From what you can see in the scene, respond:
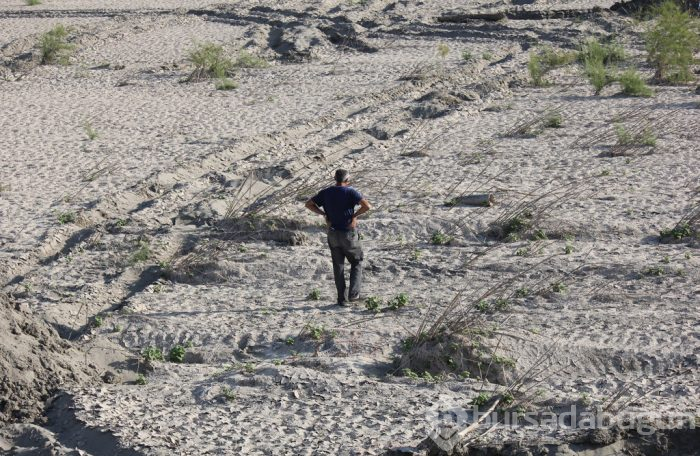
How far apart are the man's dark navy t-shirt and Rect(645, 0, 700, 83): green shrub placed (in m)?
12.1

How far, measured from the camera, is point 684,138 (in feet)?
49.9

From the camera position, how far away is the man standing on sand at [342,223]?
9.44 metres

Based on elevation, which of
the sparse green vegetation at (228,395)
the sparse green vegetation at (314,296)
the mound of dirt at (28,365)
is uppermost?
the mound of dirt at (28,365)

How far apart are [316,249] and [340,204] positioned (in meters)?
1.76

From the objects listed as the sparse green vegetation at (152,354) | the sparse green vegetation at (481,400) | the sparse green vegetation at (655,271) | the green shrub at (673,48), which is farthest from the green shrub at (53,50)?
the sparse green vegetation at (481,400)

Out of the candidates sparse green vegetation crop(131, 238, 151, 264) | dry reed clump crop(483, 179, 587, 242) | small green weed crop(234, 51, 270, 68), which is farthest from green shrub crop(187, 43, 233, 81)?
dry reed clump crop(483, 179, 587, 242)

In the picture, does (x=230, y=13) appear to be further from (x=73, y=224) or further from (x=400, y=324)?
(x=400, y=324)

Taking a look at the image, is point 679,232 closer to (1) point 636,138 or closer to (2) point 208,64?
(1) point 636,138

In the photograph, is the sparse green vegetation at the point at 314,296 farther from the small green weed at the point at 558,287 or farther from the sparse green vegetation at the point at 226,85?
the sparse green vegetation at the point at 226,85

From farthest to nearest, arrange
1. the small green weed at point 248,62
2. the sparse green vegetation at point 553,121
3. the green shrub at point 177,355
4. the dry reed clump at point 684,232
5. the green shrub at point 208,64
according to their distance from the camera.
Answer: the small green weed at point 248,62 < the green shrub at point 208,64 < the sparse green vegetation at point 553,121 < the dry reed clump at point 684,232 < the green shrub at point 177,355

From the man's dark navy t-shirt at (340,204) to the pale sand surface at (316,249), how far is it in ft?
2.65

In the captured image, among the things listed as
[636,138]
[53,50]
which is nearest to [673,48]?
[636,138]

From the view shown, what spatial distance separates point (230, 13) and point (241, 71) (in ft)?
25.5

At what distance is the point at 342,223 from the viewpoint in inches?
373
